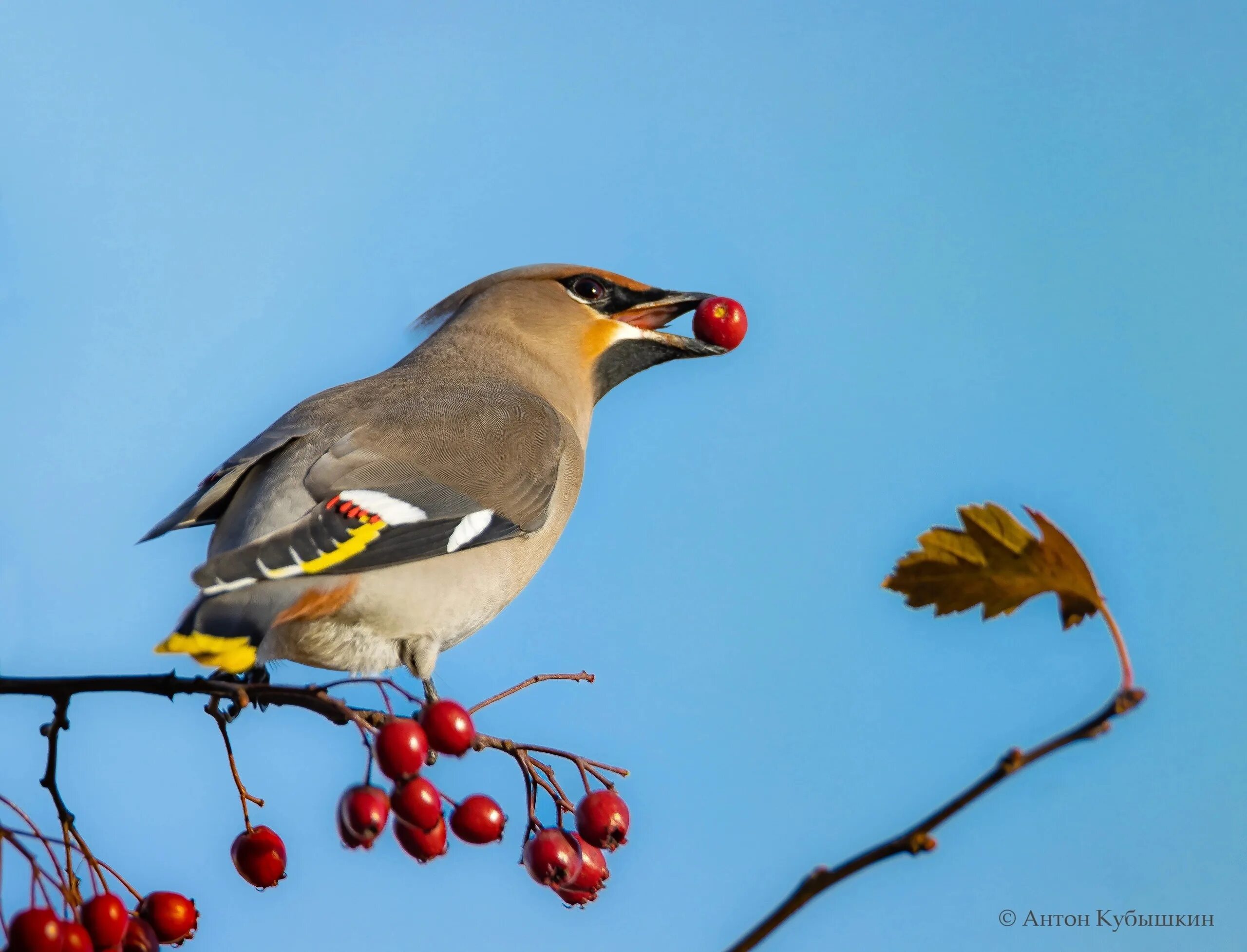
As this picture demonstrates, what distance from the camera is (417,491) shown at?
378 centimetres

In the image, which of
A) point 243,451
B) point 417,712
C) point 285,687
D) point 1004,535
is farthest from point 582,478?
point 1004,535

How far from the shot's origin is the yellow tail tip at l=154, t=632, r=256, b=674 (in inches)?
104

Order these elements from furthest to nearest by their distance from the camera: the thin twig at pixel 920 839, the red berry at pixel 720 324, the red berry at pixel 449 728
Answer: the red berry at pixel 720 324 < the red berry at pixel 449 728 < the thin twig at pixel 920 839

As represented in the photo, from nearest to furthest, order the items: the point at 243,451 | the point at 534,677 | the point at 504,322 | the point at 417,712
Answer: the point at 417,712 → the point at 534,677 → the point at 243,451 → the point at 504,322

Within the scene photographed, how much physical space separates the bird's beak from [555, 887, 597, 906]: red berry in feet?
7.55

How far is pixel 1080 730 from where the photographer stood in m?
1.33

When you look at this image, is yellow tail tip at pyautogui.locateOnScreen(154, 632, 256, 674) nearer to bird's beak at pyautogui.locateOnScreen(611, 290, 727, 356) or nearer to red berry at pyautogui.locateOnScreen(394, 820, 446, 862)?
red berry at pyautogui.locateOnScreen(394, 820, 446, 862)

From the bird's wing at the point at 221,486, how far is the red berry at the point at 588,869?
1289mm

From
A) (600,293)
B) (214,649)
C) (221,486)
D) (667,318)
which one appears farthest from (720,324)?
(214,649)

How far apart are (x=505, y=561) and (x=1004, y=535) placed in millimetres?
2364

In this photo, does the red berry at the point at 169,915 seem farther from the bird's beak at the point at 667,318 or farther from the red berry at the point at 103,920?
the bird's beak at the point at 667,318

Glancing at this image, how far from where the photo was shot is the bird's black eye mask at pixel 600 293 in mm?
5203

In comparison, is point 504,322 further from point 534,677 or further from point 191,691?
point 191,691

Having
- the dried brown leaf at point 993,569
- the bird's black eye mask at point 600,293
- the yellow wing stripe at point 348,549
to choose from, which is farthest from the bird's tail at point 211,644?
the bird's black eye mask at point 600,293
